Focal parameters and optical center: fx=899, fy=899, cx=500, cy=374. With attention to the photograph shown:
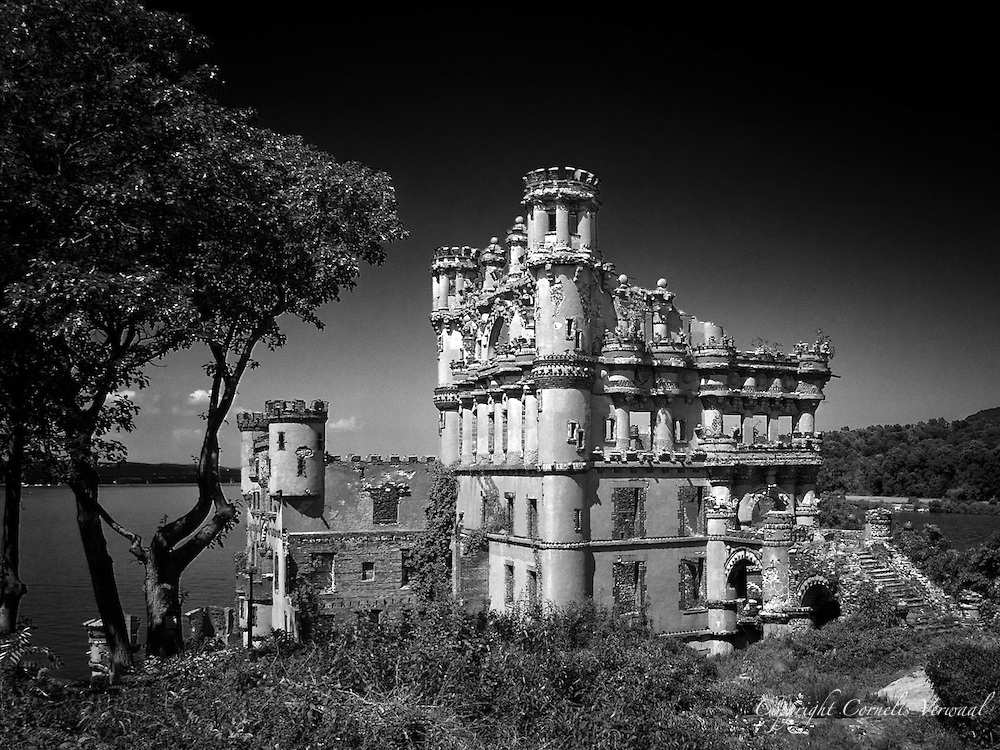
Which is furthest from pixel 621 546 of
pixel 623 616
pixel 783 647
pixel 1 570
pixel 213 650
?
pixel 1 570

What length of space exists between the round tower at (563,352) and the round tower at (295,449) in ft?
39.4

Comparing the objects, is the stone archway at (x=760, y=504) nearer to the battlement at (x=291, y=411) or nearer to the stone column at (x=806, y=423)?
the stone column at (x=806, y=423)

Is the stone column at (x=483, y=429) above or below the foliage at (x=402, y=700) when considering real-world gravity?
above

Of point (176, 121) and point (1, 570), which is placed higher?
point (176, 121)

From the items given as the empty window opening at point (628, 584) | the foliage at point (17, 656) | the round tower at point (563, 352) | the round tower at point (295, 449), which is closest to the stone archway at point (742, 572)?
the empty window opening at point (628, 584)

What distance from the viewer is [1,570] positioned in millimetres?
18078

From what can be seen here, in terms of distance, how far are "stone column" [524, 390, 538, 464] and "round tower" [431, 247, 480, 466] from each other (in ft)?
40.0

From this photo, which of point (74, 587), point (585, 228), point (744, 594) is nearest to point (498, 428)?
point (585, 228)

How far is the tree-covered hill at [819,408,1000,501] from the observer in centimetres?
12281

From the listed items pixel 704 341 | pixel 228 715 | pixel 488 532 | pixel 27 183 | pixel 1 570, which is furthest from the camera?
pixel 704 341

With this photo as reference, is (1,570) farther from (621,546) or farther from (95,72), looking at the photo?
(621,546)

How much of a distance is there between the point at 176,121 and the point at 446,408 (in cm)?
3976

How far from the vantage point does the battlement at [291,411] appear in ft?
150

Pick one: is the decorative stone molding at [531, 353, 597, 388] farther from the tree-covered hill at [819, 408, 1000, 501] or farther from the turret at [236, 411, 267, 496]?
the tree-covered hill at [819, 408, 1000, 501]
